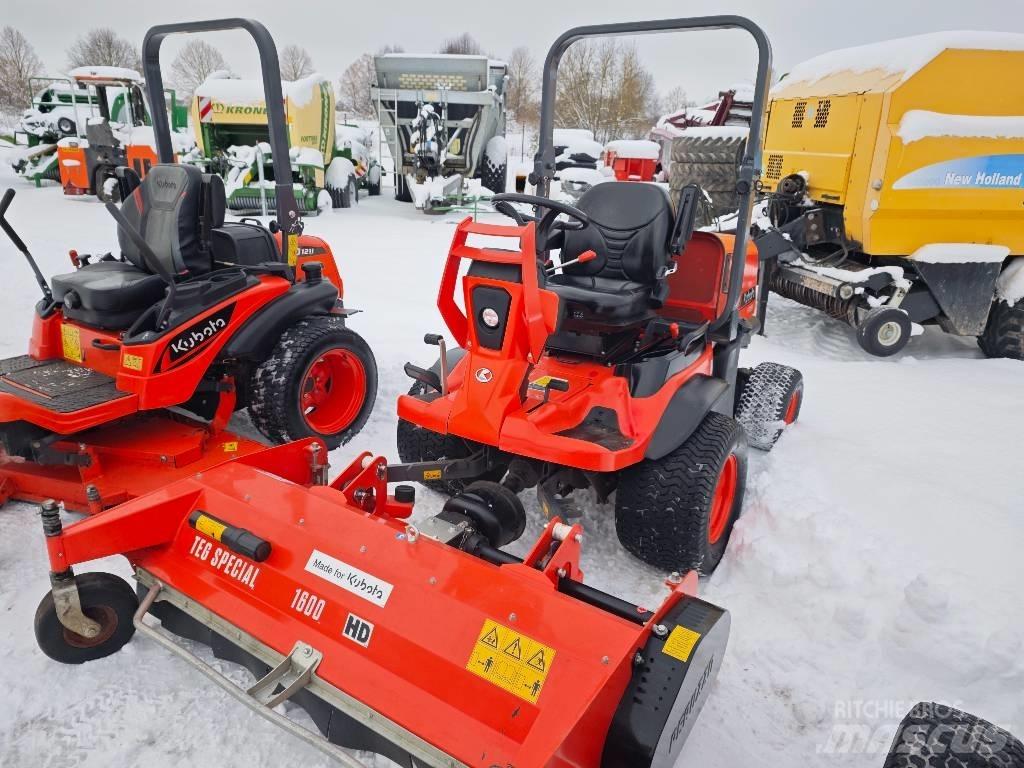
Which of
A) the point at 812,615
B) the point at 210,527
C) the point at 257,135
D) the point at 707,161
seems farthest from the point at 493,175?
the point at 210,527

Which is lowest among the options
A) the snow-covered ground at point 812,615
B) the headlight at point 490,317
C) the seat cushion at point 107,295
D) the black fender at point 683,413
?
the snow-covered ground at point 812,615

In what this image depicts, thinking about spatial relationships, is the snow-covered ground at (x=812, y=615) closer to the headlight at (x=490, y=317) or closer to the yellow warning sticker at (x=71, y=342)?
the yellow warning sticker at (x=71, y=342)

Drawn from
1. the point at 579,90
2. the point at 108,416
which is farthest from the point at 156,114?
the point at 579,90

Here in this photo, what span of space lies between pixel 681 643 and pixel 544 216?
2.31 m

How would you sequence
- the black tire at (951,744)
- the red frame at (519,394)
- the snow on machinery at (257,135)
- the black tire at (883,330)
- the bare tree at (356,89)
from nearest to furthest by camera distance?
the black tire at (951,744) < the red frame at (519,394) < the black tire at (883,330) < the snow on machinery at (257,135) < the bare tree at (356,89)

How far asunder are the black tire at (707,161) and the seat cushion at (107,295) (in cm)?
504

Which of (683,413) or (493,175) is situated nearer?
(683,413)

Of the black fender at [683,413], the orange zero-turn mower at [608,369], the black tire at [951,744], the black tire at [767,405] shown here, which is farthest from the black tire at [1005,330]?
the black tire at [951,744]

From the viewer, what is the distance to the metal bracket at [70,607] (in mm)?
2113

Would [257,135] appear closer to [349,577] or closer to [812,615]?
[349,577]

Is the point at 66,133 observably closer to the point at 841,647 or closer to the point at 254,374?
the point at 254,374

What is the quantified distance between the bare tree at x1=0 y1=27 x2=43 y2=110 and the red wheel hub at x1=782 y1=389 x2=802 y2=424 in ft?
127

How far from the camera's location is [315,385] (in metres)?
4.04

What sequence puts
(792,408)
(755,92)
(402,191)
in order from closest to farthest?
1. (755,92)
2. (792,408)
3. (402,191)
